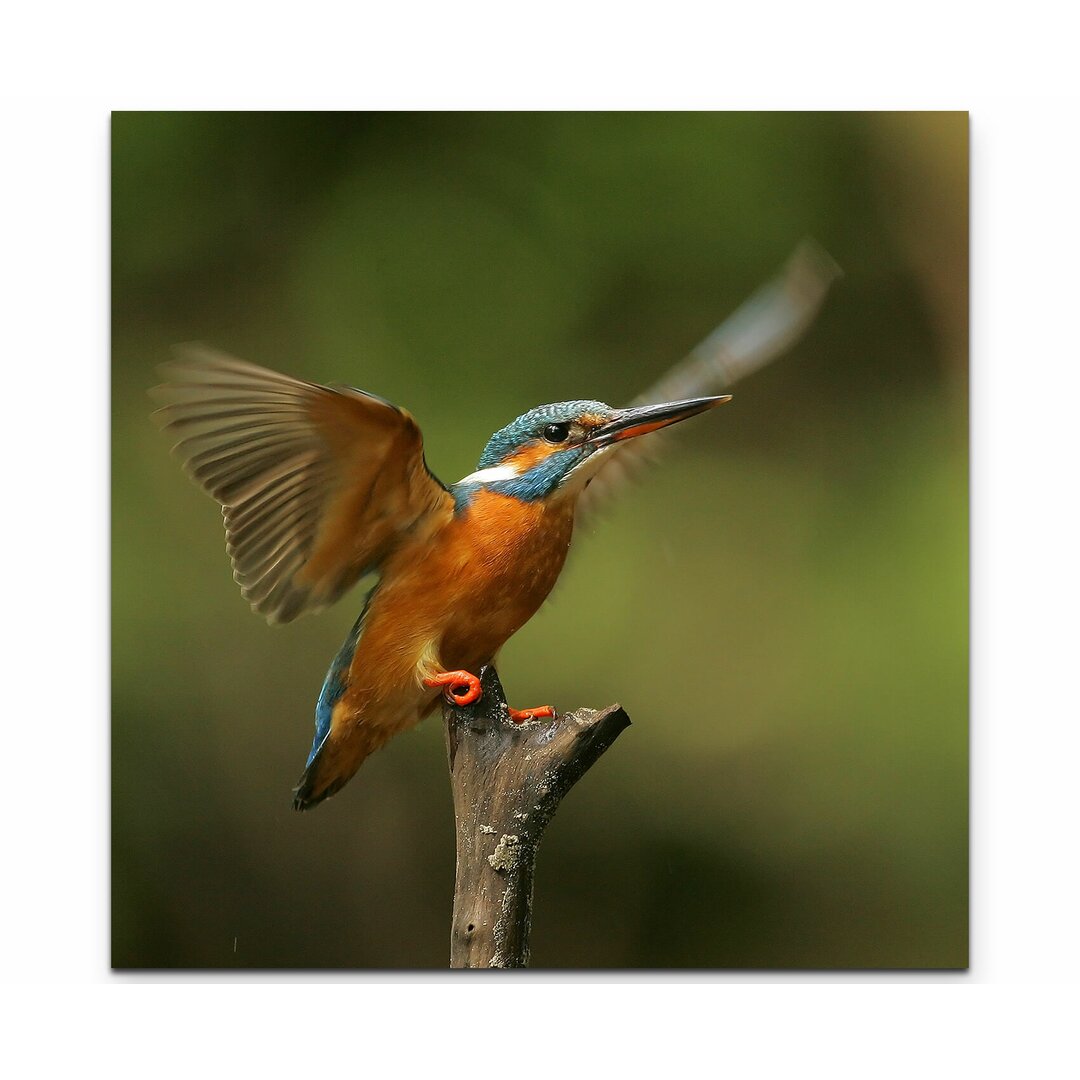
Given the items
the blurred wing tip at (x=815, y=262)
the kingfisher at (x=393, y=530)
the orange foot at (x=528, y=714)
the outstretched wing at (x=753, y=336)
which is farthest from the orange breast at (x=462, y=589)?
the blurred wing tip at (x=815, y=262)

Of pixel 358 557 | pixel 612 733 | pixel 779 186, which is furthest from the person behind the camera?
pixel 779 186


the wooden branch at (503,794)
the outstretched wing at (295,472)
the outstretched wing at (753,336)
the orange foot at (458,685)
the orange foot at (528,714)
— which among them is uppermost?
the outstretched wing at (753,336)

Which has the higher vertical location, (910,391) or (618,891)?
(910,391)

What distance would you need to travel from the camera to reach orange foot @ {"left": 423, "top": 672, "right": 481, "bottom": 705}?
2.29 m

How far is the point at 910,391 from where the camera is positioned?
8.22 ft

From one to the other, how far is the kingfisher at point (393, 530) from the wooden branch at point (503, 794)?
0.06 meters

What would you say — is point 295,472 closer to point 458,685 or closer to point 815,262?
point 458,685

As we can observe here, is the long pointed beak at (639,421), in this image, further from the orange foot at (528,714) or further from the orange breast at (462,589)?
the orange foot at (528,714)

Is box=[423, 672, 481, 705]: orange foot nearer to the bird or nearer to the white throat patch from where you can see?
the bird

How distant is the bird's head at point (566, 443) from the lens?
2375 mm

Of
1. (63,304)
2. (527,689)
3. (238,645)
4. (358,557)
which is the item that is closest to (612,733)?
(527,689)

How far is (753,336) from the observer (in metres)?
2.54

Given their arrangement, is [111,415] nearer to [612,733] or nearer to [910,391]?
[612,733]

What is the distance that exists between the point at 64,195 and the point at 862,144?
1452 mm
